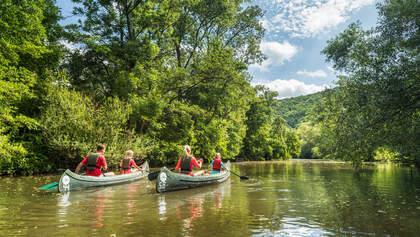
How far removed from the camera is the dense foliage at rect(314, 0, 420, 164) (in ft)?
38.2

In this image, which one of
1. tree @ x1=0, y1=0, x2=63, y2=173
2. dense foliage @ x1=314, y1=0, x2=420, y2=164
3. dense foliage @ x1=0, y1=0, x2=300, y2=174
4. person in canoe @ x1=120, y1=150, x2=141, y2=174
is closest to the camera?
dense foliage @ x1=314, y1=0, x2=420, y2=164

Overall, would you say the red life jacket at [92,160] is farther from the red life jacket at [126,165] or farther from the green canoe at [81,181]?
the red life jacket at [126,165]

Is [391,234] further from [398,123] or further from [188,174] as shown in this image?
[398,123]

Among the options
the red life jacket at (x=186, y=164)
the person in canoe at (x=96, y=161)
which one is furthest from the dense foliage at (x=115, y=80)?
the red life jacket at (x=186, y=164)

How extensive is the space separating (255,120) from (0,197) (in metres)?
43.7

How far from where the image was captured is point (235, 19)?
84.2ft

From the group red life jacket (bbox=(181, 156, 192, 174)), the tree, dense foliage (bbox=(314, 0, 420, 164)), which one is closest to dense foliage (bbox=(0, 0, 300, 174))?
the tree

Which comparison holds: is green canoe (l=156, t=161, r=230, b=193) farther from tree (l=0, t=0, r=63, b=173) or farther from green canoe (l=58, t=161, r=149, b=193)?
tree (l=0, t=0, r=63, b=173)

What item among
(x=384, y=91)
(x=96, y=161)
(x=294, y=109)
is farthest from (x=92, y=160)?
(x=294, y=109)

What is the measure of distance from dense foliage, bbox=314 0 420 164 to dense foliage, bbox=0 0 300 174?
10.7m

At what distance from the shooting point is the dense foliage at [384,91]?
11.6 metres

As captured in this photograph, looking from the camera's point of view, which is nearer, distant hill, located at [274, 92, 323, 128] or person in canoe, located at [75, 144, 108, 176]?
person in canoe, located at [75, 144, 108, 176]

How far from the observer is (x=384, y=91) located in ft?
38.2

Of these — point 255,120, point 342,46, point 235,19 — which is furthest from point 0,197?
point 255,120
